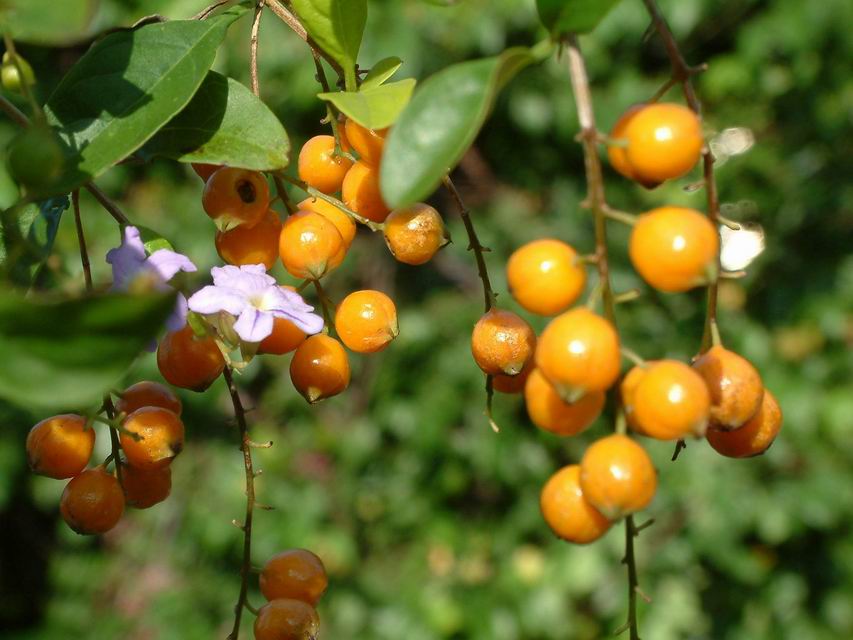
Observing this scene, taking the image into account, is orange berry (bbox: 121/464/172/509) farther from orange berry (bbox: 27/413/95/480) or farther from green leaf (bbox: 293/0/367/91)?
green leaf (bbox: 293/0/367/91)

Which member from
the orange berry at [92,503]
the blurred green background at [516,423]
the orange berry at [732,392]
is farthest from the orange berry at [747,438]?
the blurred green background at [516,423]

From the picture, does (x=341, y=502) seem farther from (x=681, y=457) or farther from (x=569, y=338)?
(x=569, y=338)

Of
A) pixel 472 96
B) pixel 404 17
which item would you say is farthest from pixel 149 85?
pixel 404 17

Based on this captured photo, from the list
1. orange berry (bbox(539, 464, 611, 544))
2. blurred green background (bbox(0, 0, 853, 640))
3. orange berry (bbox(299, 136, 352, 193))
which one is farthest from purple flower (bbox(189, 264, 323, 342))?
blurred green background (bbox(0, 0, 853, 640))

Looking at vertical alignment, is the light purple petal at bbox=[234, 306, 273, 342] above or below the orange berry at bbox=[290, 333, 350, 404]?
above

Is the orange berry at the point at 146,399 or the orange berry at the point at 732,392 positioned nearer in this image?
the orange berry at the point at 732,392

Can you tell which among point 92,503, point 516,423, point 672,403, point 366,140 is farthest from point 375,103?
point 516,423

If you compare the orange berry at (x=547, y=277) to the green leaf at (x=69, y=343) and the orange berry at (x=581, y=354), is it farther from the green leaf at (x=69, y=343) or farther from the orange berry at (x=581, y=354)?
the green leaf at (x=69, y=343)
